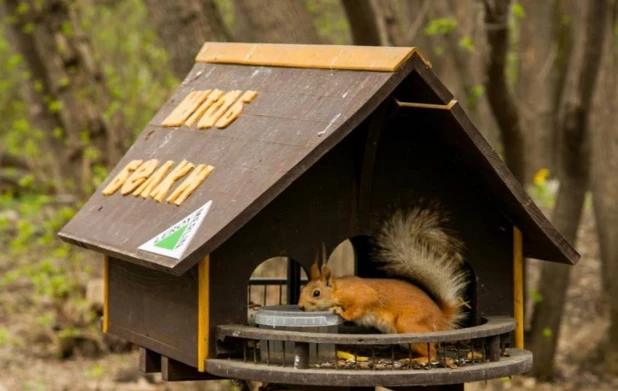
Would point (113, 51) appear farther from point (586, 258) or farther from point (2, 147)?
point (586, 258)

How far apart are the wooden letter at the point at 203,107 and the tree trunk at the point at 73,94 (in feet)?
17.9

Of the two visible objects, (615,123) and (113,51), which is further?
(113,51)

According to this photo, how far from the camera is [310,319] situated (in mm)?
3760

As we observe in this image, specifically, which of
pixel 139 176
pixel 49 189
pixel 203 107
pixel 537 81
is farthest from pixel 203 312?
pixel 537 81

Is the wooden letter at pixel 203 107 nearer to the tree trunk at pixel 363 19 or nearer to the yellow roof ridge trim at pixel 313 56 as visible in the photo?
the yellow roof ridge trim at pixel 313 56

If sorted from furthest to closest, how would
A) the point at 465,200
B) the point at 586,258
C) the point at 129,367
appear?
the point at 586,258, the point at 129,367, the point at 465,200

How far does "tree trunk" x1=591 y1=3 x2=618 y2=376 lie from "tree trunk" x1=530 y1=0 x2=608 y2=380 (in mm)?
541

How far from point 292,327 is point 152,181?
93 cm

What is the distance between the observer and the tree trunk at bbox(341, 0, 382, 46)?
21.3 feet

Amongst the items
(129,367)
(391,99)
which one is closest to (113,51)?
(129,367)

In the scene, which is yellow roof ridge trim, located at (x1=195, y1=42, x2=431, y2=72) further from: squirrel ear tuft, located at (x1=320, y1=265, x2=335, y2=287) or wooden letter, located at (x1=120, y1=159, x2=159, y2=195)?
squirrel ear tuft, located at (x1=320, y1=265, x2=335, y2=287)

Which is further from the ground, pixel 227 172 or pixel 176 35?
pixel 176 35

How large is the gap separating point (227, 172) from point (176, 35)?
3.61 meters

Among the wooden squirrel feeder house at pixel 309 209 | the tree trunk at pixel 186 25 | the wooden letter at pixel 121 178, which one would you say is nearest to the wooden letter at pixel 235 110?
the wooden squirrel feeder house at pixel 309 209
